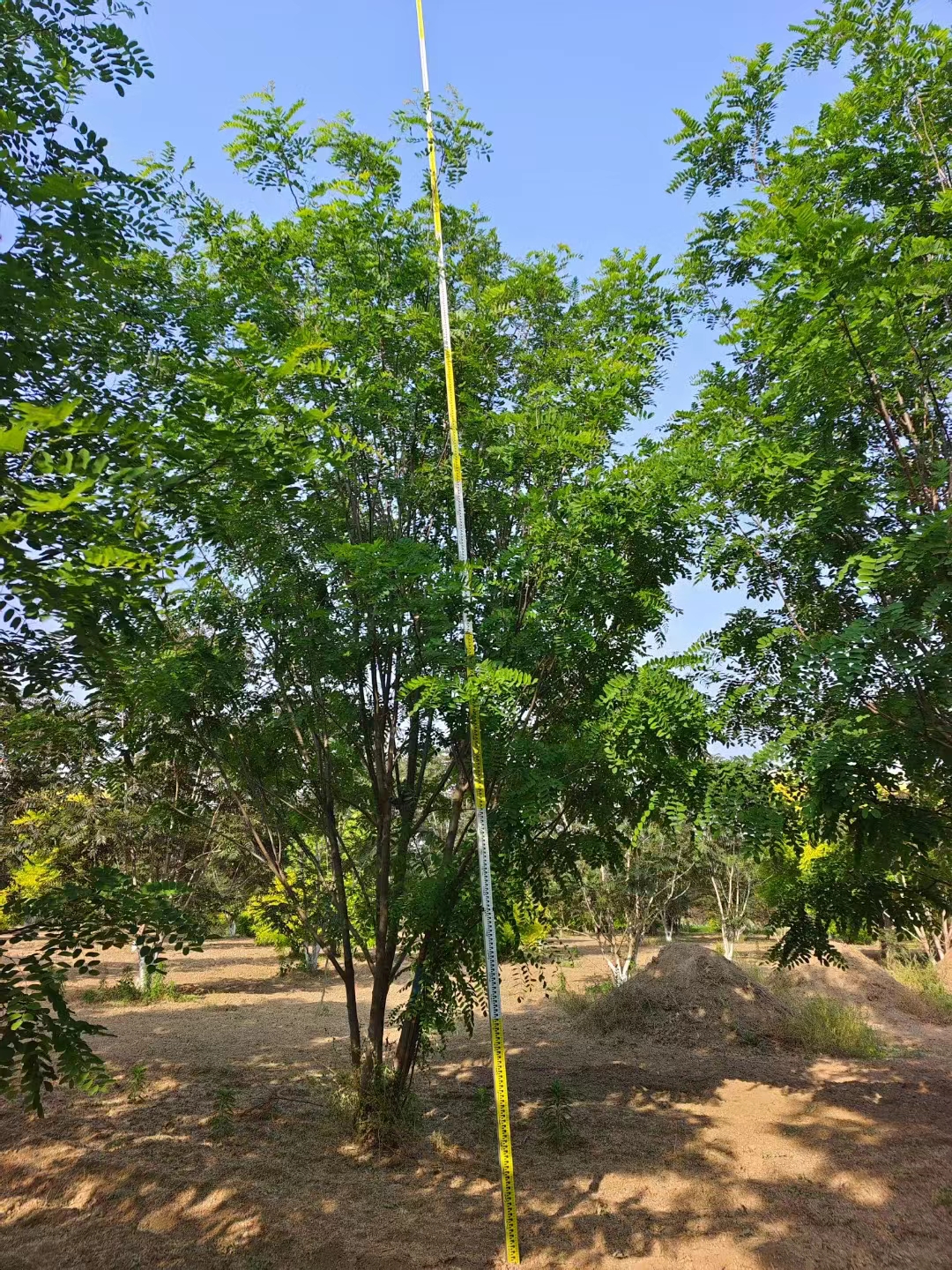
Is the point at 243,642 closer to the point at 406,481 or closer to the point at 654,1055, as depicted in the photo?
the point at 406,481

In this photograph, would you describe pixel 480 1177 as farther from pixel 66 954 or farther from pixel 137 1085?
pixel 66 954

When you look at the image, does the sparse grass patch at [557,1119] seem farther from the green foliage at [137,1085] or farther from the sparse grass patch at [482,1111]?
the green foliage at [137,1085]

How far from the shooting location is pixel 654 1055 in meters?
9.77

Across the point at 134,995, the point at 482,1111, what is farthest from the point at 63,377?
the point at 134,995

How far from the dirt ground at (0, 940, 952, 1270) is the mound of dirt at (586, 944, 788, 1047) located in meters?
0.77

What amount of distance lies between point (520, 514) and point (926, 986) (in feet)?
38.7

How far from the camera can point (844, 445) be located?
5.39 metres

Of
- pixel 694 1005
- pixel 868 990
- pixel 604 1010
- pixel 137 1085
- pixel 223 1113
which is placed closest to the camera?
pixel 223 1113

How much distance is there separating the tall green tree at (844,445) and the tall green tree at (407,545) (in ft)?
2.11

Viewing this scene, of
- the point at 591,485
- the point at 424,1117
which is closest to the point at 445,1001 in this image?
the point at 424,1117

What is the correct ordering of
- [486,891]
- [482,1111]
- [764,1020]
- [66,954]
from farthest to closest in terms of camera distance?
[764,1020]
[482,1111]
[486,891]
[66,954]

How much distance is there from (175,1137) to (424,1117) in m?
2.11

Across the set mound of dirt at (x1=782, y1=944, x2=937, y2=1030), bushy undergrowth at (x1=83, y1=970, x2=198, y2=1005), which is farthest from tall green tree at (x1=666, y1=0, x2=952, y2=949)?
bushy undergrowth at (x1=83, y1=970, x2=198, y2=1005)

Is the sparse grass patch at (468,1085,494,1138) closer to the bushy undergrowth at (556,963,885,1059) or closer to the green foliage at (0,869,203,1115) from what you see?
the bushy undergrowth at (556,963,885,1059)
